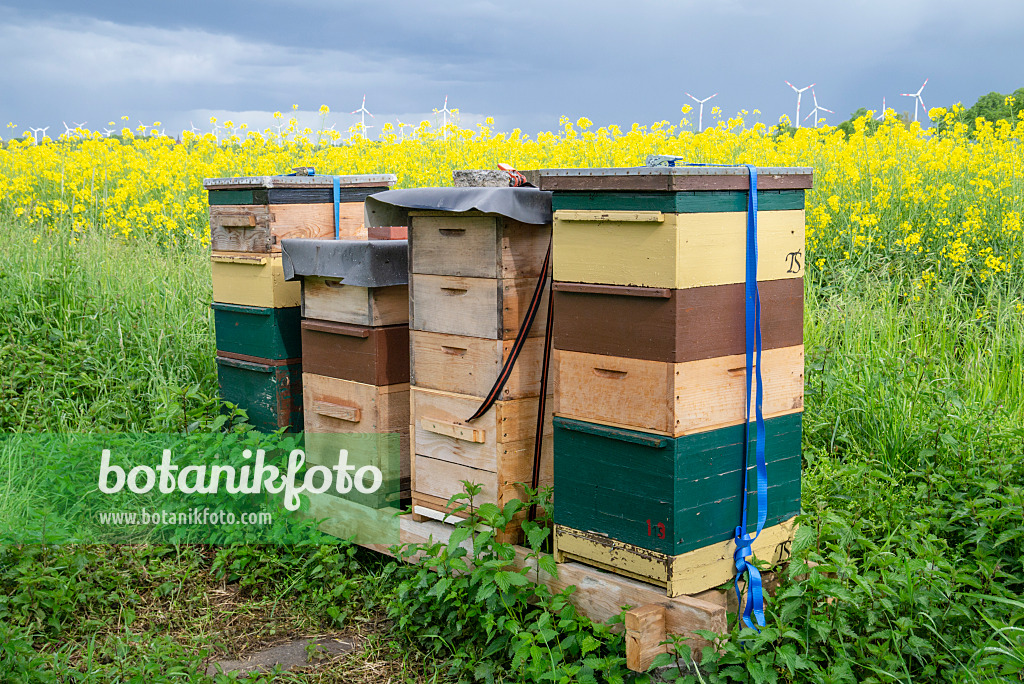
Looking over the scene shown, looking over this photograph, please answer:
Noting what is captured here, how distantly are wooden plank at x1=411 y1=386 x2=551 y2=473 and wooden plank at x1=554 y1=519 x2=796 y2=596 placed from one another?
1.35 feet

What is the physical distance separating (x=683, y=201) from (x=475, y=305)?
1.01m

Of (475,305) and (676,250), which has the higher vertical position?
(676,250)

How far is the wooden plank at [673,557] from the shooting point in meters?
2.79

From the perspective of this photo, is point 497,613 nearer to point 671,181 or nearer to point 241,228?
point 671,181

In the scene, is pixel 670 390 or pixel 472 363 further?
pixel 472 363

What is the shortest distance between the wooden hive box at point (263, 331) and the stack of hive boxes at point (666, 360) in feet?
6.43

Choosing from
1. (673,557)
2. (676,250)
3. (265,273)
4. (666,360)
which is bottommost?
(673,557)

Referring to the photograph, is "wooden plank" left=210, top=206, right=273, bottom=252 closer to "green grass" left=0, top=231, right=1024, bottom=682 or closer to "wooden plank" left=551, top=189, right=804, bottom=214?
"green grass" left=0, top=231, right=1024, bottom=682

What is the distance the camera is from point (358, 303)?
154 inches

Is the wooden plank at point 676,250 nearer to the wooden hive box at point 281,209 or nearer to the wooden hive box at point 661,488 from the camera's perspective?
the wooden hive box at point 661,488

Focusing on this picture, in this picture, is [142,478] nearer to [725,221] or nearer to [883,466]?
[725,221]

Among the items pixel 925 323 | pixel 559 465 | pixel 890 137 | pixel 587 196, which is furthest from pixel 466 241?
pixel 890 137

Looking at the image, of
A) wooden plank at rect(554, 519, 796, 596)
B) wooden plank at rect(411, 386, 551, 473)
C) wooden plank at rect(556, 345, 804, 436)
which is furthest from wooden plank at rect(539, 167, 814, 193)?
wooden plank at rect(554, 519, 796, 596)

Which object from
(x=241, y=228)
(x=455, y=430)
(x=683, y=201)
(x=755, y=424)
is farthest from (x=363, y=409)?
(x=683, y=201)
